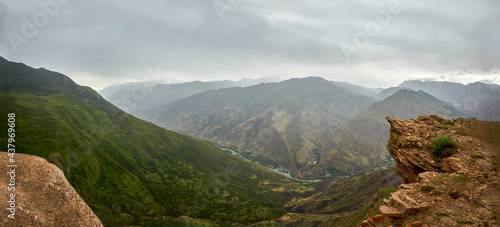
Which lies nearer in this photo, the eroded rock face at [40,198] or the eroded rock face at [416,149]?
the eroded rock face at [40,198]

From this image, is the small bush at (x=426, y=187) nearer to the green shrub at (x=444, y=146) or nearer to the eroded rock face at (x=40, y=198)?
the green shrub at (x=444, y=146)

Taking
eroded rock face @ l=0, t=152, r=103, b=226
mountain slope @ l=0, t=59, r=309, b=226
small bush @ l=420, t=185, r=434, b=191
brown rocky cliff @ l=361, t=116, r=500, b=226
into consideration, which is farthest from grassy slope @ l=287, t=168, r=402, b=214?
eroded rock face @ l=0, t=152, r=103, b=226

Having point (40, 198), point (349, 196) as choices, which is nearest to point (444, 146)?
point (40, 198)

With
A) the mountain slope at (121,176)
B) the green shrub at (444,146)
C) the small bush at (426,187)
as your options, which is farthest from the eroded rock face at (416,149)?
the mountain slope at (121,176)

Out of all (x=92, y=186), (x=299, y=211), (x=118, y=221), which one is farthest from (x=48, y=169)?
(x=299, y=211)

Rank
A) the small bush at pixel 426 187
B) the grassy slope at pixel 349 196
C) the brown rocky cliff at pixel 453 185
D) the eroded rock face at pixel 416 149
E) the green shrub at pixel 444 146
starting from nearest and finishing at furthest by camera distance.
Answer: the brown rocky cliff at pixel 453 185 < the small bush at pixel 426 187 < the green shrub at pixel 444 146 < the eroded rock face at pixel 416 149 < the grassy slope at pixel 349 196

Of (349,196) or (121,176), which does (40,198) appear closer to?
(121,176)

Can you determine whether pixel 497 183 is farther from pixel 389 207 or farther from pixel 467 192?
pixel 389 207

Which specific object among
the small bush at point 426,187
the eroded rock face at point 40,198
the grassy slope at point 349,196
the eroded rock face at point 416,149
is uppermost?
the eroded rock face at point 416,149

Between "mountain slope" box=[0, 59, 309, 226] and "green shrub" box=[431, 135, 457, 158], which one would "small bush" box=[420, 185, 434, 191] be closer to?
"green shrub" box=[431, 135, 457, 158]
